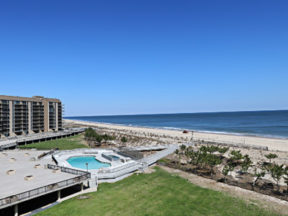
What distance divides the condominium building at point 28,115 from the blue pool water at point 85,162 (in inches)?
1462

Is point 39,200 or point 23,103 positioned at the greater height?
point 23,103

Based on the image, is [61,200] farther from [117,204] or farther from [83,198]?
[117,204]

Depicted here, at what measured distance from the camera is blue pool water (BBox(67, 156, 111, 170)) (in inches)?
1273

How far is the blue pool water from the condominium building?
37.1m

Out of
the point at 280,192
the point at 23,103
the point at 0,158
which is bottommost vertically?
the point at 280,192

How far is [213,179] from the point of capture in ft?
83.9

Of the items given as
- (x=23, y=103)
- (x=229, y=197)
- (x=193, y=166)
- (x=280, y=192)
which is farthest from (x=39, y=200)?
(x=23, y=103)

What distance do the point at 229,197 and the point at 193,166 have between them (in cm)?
1326

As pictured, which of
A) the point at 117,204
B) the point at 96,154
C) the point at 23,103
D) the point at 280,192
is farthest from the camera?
the point at 23,103

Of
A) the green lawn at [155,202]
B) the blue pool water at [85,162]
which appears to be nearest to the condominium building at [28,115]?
the blue pool water at [85,162]

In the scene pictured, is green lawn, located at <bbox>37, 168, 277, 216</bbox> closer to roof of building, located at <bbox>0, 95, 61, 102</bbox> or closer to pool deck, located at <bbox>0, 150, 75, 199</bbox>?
pool deck, located at <bbox>0, 150, 75, 199</bbox>

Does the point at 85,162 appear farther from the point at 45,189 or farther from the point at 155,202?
the point at 155,202

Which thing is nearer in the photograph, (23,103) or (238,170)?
(238,170)

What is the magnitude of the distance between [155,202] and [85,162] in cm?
1990
